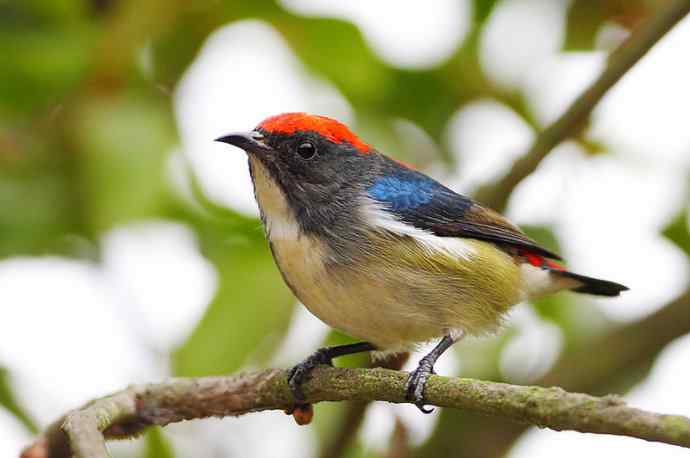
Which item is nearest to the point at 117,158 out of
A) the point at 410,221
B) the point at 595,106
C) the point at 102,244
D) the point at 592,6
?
the point at 102,244

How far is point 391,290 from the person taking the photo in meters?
3.99

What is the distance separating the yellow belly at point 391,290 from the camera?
156 inches

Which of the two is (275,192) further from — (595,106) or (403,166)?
(595,106)

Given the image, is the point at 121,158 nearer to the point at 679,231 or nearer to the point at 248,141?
the point at 248,141

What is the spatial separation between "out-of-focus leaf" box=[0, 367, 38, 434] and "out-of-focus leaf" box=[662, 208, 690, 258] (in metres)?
3.06

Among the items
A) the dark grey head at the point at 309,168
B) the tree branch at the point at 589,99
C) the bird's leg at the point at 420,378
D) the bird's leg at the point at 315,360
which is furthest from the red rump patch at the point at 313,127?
the bird's leg at the point at 420,378

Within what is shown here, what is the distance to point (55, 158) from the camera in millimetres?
4645

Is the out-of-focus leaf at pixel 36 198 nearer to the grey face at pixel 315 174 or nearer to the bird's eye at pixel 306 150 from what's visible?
the grey face at pixel 315 174

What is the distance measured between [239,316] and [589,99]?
1.71 m

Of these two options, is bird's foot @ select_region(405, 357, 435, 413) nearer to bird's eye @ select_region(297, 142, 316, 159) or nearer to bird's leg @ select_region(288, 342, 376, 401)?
bird's leg @ select_region(288, 342, 376, 401)

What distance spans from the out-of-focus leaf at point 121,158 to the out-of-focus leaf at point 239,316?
1.33ft

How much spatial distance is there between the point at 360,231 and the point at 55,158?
1.51m

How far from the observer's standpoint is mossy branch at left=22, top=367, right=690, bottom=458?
2.40 m

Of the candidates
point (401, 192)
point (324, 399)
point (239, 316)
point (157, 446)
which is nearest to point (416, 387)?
point (324, 399)
